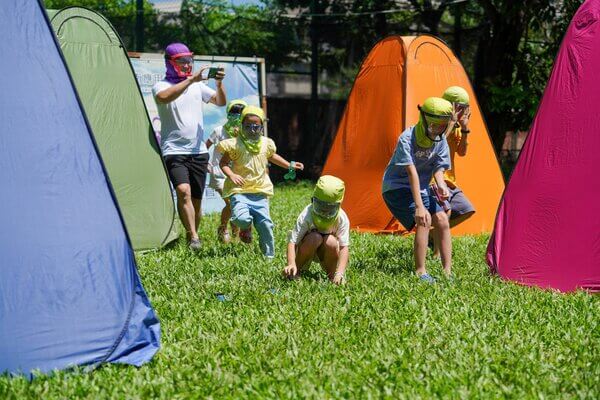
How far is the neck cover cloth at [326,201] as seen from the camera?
20.4 ft

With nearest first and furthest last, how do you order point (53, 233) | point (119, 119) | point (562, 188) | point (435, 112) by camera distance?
point (53, 233)
point (562, 188)
point (435, 112)
point (119, 119)

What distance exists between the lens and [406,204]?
734 cm

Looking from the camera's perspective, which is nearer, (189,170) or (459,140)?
(459,140)

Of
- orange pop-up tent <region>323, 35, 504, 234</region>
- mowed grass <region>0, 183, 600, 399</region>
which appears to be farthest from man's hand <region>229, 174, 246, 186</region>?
orange pop-up tent <region>323, 35, 504, 234</region>

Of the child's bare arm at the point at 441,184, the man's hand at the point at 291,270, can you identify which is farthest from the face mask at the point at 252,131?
the man's hand at the point at 291,270

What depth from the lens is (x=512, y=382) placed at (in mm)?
4492

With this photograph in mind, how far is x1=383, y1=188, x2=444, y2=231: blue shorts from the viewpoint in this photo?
7.28 m

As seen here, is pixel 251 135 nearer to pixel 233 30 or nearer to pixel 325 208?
pixel 325 208

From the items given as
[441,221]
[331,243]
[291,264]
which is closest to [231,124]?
[441,221]

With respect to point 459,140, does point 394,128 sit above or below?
below

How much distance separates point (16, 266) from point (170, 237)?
458 centimetres

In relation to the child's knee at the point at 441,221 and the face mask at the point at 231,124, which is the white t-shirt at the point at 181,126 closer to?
the face mask at the point at 231,124

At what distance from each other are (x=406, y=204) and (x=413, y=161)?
0.37m

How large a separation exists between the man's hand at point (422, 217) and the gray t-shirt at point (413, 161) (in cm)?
35
